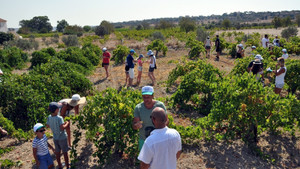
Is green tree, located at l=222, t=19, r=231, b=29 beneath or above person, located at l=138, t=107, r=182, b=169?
above

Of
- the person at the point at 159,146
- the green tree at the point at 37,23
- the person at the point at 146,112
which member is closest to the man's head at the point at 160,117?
the person at the point at 159,146

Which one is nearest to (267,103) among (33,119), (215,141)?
(215,141)

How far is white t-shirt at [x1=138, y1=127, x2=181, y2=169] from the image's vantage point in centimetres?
235

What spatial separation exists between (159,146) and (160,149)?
0.04m

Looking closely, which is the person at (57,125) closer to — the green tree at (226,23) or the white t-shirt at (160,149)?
the white t-shirt at (160,149)

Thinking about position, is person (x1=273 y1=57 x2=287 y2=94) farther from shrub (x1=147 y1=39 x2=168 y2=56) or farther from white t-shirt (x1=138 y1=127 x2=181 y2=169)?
shrub (x1=147 y1=39 x2=168 y2=56)

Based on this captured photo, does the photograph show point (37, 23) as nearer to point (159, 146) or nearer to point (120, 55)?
point (120, 55)

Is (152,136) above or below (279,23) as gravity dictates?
below

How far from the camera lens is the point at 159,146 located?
2.37m

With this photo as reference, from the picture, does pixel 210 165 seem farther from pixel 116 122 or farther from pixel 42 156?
pixel 42 156

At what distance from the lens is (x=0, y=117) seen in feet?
17.8

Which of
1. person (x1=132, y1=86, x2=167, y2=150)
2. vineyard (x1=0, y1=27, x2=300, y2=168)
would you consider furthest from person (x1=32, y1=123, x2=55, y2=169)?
person (x1=132, y1=86, x2=167, y2=150)

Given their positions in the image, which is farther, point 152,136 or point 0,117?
point 0,117

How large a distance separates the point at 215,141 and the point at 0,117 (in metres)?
5.19
